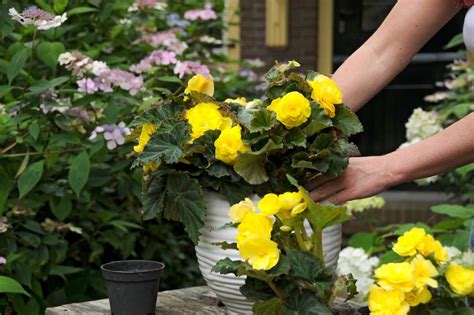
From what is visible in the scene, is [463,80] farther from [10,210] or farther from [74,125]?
[10,210]

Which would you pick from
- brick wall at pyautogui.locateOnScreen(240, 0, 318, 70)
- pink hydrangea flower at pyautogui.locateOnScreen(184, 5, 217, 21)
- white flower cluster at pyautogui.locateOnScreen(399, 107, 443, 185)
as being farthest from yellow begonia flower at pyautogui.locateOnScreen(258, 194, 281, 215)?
brick wall at pyautogui.locateOnScreen(240, 0, 318, 70)

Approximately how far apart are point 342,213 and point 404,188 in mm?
5434

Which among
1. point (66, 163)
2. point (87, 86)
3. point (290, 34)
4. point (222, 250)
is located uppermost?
point (87, 86)

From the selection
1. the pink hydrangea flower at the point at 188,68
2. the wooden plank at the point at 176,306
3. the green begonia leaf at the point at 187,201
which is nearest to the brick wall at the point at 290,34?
the pink hydrangea flower at the point at 188,68

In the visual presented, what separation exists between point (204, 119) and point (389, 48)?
49cm

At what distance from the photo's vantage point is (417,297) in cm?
139

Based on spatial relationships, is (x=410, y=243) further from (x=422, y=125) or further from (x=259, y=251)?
(x=422, y=125)

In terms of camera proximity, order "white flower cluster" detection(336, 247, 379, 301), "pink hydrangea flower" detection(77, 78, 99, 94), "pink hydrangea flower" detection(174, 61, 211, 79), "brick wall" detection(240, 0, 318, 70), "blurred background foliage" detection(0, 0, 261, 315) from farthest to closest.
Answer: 1. "brick wall" detection(240, 0, 318, 70)
2. "white flower cluster" detection(336, 247, 379, 301)
3. "pink hydrangea flower" detection(174, 61, 211, 79)
4. "pink hydrangea flower" detection(77, 78, 99, 94)
5. "blurred background foliage" detection(0, 0, 261, 315)

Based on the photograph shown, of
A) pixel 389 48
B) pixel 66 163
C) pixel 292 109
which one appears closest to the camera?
pixel 292 109

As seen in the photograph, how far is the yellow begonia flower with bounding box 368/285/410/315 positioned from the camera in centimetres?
138

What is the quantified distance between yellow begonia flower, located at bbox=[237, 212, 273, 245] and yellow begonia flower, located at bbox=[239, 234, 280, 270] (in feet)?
0.03

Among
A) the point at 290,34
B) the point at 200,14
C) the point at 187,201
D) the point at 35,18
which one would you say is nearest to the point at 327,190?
Answer: the point at 187,201

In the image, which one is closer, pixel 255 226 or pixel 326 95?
pixel 255 226

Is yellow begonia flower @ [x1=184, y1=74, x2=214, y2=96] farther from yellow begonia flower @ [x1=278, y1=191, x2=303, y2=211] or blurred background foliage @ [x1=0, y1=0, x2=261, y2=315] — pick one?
blurred background foliage @ [x1=0, y1=0, x2=261, y2=315]
